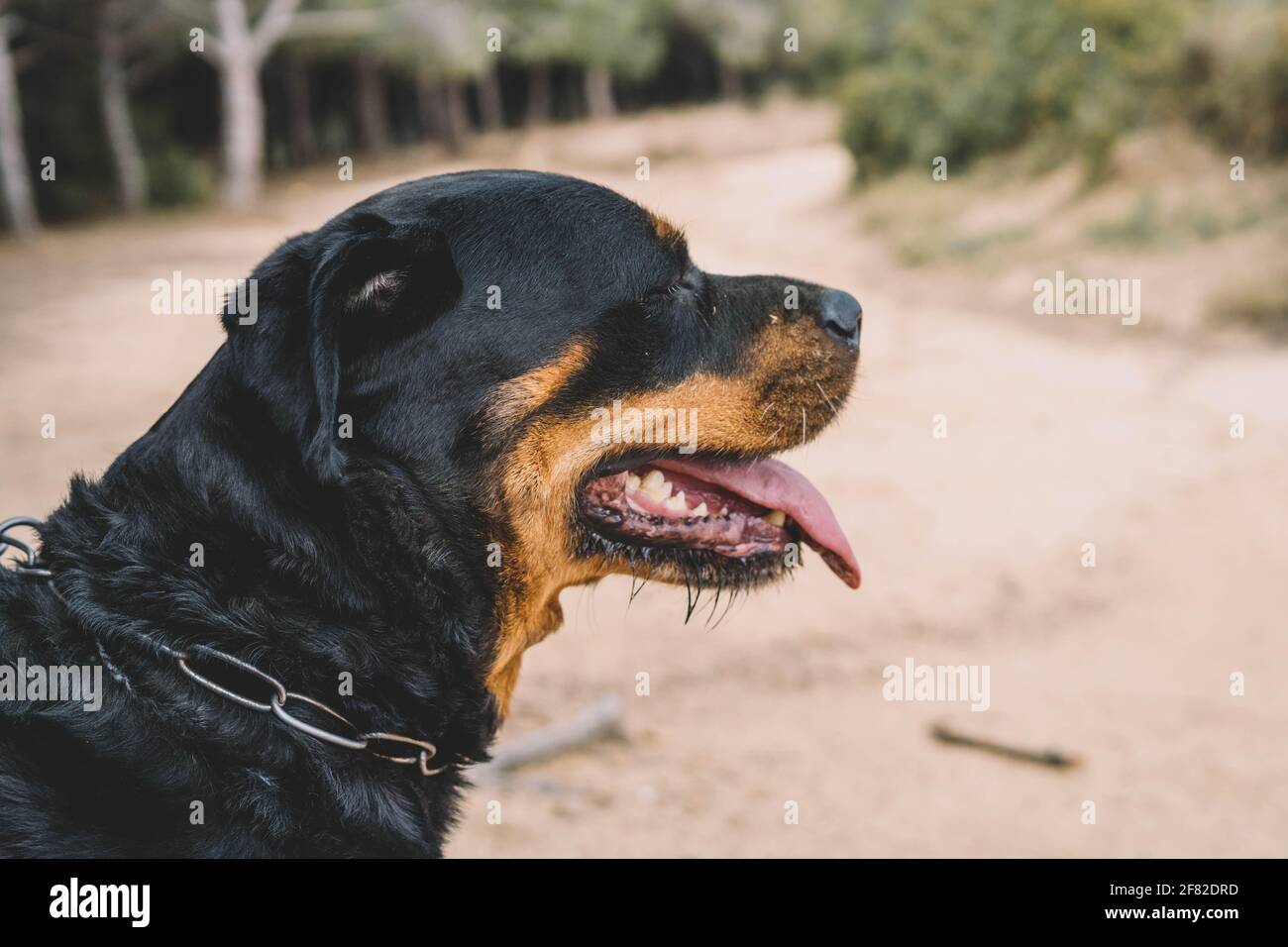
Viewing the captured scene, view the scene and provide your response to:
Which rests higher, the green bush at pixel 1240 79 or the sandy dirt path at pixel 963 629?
the green bush at pixel 1240 79

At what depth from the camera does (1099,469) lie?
31.9 feet

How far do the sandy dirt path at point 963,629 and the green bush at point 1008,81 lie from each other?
Answer: 6873mm

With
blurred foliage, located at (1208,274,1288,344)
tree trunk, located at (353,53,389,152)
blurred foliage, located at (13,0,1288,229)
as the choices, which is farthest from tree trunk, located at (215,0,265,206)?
blurred foliage, located at (1208,274,1288,344)

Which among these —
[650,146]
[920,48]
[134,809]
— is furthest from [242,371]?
[650,146]

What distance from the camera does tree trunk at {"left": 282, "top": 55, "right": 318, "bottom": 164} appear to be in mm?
39719

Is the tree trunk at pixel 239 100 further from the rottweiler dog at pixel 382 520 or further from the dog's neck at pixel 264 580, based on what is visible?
the dog's neck at pixel 264 580

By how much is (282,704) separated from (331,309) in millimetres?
804

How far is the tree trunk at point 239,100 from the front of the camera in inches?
1141

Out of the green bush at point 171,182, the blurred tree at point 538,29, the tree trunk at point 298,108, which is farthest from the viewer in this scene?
the blurred tree at point 538,29

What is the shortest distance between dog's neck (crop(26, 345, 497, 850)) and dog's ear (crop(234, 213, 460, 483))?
11 centimetres

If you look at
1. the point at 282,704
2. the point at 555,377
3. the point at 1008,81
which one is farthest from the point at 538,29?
the point at 282,704

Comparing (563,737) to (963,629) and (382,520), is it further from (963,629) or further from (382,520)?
(382,520)

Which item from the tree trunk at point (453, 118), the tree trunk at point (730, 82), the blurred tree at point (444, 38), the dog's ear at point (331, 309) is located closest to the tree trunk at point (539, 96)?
the tree trunk at point (453, 118)
